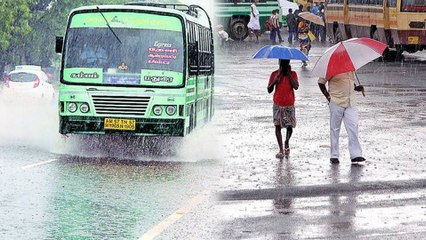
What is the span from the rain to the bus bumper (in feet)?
1.24

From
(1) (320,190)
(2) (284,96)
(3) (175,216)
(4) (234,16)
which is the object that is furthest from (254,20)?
(3) (175,216)

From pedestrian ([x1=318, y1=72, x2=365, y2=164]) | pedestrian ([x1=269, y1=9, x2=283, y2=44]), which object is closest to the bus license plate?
pedestrian ([x1=318, y1=72, x2=365, y2=164])

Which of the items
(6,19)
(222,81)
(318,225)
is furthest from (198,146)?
(6,19)

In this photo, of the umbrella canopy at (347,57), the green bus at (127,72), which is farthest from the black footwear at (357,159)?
the green bus at (127,72)

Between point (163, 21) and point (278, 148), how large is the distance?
106 inches

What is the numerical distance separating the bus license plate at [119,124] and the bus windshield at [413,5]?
25.6 metres

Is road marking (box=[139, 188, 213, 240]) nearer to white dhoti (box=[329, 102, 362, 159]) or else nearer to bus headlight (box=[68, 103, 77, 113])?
white dhoti (box=[329, 102, 362, 159])

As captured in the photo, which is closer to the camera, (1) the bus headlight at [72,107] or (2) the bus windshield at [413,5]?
(1) the bus headlight at [72,107]

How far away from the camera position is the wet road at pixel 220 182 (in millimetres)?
11375

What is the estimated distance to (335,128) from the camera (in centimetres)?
1678

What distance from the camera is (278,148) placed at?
1859 cm

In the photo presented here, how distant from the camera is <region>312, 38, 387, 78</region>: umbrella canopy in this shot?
1645 centimetres

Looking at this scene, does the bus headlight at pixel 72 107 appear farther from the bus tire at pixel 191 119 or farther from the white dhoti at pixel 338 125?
the white dhoti at pixel 338 125

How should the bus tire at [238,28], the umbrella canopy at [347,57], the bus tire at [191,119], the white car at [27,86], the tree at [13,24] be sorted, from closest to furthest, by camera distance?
1. the umbrella canopy at [347,57]
2. the bus tire at [191,119]
3. the white car at [27,86]
4. the bus tire at [238,28]
5. the tree at [13,24]
